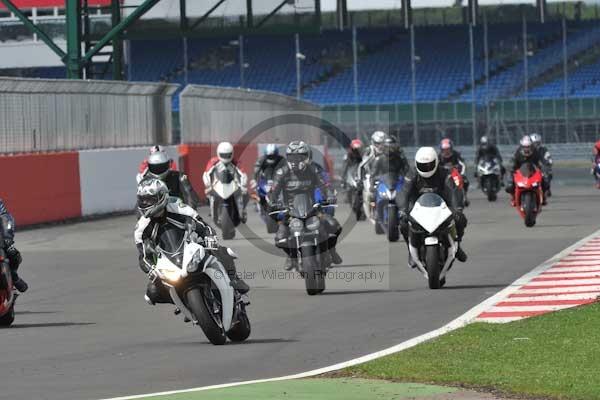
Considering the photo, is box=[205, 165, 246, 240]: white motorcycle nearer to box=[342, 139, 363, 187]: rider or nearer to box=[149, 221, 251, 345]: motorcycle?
box=[342, 139, 363, 187]: rider

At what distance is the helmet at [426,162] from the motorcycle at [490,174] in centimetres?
2052

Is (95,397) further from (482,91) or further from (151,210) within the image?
(482,91)

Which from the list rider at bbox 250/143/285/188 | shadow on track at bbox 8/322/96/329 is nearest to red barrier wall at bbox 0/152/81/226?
rider at bbox 250/143/285/188

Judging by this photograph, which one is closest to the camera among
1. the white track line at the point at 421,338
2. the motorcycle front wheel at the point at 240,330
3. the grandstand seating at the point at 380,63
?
the white track line at the point at 421,338

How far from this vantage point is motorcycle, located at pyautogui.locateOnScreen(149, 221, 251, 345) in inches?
483

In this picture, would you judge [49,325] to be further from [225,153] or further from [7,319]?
[225,153]

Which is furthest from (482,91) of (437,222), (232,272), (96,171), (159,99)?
(232,272)

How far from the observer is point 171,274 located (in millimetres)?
12305

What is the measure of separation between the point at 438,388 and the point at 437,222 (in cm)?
755

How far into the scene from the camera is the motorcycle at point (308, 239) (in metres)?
16.4

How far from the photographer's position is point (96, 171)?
33.7 metres

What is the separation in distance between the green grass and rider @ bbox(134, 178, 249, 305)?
174 cm

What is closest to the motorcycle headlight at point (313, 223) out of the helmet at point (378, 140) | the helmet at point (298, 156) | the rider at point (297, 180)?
the rider at point (297, 180)

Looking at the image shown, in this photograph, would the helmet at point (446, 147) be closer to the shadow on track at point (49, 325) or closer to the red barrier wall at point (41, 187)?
the red barrier wall at point (41, 187)
